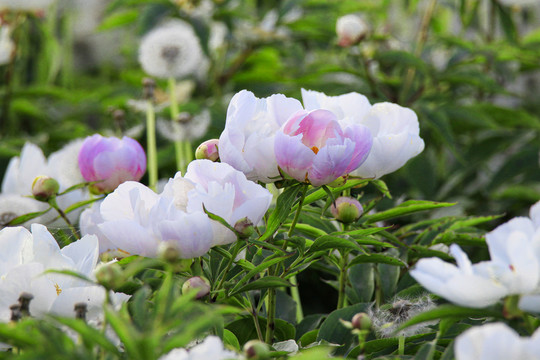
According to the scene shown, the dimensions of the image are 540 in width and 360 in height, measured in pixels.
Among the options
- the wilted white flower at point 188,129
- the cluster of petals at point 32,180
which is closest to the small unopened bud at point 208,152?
the cluster of petals at point 32,180

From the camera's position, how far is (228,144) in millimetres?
491

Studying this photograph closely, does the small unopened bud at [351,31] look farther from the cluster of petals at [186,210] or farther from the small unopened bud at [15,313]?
the small unopened bud at [15,313]

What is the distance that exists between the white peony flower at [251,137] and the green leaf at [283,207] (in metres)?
0.02

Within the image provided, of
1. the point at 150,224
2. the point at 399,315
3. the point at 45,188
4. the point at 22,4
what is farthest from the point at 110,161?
the point at 22,4

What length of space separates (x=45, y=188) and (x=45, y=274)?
0.12m

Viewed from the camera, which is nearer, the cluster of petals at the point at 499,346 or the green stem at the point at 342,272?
the cluster of petals at the point at 499,346

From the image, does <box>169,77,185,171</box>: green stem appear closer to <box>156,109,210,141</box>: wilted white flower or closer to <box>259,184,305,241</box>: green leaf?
<box>156,109,210,141</box>: wilted white flower

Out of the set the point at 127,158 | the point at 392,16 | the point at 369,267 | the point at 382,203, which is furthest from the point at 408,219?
Result: the point at 392,16

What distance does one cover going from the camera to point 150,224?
456mm

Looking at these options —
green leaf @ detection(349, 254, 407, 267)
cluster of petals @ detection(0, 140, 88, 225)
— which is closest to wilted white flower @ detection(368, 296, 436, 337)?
green leaf @ detection(349, 254, 407, 267)

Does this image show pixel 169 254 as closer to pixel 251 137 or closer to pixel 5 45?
pixel 251 137

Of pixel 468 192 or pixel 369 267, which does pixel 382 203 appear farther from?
pixel 468 192

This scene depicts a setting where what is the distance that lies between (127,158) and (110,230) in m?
0.16

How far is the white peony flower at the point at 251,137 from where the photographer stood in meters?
0.49
